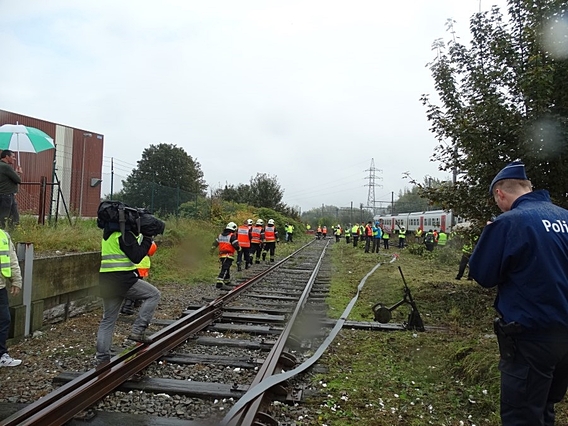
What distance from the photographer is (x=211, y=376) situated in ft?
15.7

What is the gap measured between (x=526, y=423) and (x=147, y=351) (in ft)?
12.5

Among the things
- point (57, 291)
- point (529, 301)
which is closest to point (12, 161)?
point (57, 291)

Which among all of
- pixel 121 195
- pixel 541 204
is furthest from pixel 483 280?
pixel 121 195

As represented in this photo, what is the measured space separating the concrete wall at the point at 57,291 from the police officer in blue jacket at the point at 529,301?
567 cm

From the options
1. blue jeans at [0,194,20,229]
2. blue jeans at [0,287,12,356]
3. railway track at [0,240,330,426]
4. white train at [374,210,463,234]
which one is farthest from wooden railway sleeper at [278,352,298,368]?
white train at [374,210,463,234]

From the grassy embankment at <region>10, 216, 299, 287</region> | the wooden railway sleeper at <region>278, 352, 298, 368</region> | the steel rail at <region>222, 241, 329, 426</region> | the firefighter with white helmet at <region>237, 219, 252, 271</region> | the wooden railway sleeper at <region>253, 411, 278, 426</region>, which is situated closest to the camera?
the steel rail at <region>222, 241, 329, 426</region>

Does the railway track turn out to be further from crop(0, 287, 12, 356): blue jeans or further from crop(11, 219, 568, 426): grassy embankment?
crop(0, 287, 12, 356): blue jeans

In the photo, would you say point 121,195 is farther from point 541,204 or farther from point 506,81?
point 541,204

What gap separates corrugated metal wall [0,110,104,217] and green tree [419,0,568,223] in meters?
9.03

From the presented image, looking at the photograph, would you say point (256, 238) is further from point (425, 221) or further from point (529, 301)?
point (425, 221)

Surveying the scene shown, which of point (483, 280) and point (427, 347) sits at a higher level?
point (483, 280)

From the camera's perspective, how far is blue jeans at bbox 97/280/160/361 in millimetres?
4949

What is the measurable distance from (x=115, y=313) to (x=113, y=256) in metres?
0.66

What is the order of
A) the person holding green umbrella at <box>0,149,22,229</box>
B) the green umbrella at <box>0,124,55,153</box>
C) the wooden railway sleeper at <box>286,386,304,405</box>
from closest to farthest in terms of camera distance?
the wooden railway sleeper at <box>286,386,304,405</box> → the person holding green umbrella at <box>0,149,22,229</box> → the green umbrella at <box>0,124,55,153</box>
